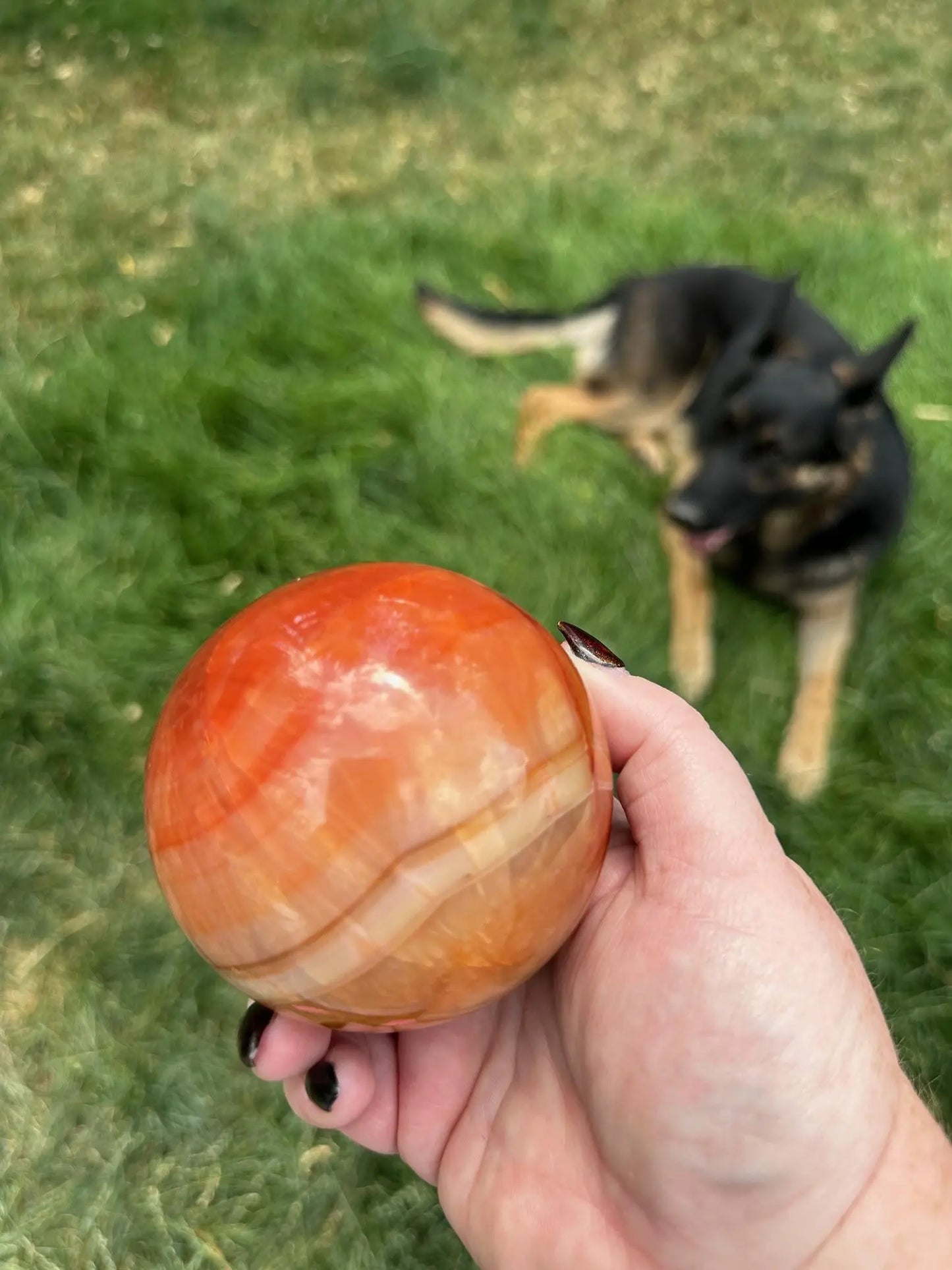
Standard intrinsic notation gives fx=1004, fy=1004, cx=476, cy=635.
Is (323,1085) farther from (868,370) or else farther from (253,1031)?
(868,370)

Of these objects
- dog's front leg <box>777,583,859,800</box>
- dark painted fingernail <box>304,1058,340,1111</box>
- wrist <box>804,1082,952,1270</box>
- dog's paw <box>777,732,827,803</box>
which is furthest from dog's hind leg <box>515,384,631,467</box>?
wrist <box>804,1082,952,1270</box>

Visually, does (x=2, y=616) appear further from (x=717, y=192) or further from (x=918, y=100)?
(x=918, y=100)

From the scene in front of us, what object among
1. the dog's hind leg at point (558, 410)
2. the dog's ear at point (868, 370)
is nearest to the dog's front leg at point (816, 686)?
the dog's ear at point (868, 370)

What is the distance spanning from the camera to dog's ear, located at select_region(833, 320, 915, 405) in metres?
2.34

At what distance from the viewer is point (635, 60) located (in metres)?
3.88

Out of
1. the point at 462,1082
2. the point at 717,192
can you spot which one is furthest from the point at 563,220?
the point at 462,1082

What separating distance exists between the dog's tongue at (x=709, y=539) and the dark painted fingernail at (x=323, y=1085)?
1.61m

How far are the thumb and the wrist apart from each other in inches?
14.8

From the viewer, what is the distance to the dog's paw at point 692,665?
2324 millimetres

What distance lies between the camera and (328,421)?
2.50 m

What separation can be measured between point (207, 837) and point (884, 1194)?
2.95 ft

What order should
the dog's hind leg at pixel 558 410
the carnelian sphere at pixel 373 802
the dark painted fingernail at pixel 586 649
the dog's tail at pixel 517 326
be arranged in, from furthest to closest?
the dog's tail at pixel 517 326
the dog's hind leg at pixel 558 410
the dark painted fingernail at pixel 586 649
the carnelian sphere at pixel 373 802

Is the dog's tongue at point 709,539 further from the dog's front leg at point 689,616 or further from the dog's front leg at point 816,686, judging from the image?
the dog's front leg at point 816,686

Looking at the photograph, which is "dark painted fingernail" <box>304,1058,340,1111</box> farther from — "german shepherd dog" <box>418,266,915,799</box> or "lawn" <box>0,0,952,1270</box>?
"german shepherd dog" <box>418,266,915,799</box>
